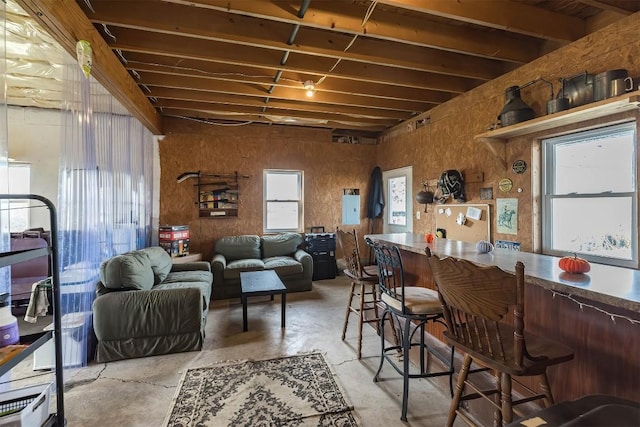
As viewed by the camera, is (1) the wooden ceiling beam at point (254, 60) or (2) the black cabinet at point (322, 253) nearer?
(1) the wooden ceiling beam at point (254, 60)

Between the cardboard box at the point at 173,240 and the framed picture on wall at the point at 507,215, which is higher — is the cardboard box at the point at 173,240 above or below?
below

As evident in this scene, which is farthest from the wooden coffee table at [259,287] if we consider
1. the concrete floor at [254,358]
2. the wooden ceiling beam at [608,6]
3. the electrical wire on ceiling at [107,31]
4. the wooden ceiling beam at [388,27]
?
the wooden ceiling beam at [608,6]

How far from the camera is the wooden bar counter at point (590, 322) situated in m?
1.23

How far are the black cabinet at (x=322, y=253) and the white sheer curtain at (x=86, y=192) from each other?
2.89 m

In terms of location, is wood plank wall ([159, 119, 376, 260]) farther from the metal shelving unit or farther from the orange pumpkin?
the orange pumpkin

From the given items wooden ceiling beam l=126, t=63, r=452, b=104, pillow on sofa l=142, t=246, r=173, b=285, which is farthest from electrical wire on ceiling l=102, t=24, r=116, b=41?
pillow on sofa l=142, t=246, r=173, b=285

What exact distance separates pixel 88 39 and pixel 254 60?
1.34 metres

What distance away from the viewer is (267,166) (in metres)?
5.52

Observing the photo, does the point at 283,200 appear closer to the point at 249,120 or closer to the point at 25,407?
the point at 249,120

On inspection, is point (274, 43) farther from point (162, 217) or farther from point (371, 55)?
point (162, 217)

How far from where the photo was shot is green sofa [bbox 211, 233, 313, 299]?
4.37m

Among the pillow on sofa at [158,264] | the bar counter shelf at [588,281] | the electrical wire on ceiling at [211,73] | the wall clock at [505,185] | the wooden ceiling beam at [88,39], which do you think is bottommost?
the pillow on sofa at [158,264]

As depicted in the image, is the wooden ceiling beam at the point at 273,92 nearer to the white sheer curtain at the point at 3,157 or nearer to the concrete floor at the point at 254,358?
the white sheer curtain at the point at 3,157

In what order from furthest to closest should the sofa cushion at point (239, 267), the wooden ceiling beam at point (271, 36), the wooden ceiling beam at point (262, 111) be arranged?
the wooden ceiling beam at point (262, 111) → the sofa cushion at point (239, 267) → the wooden ceiling beam at point (271, 36)
